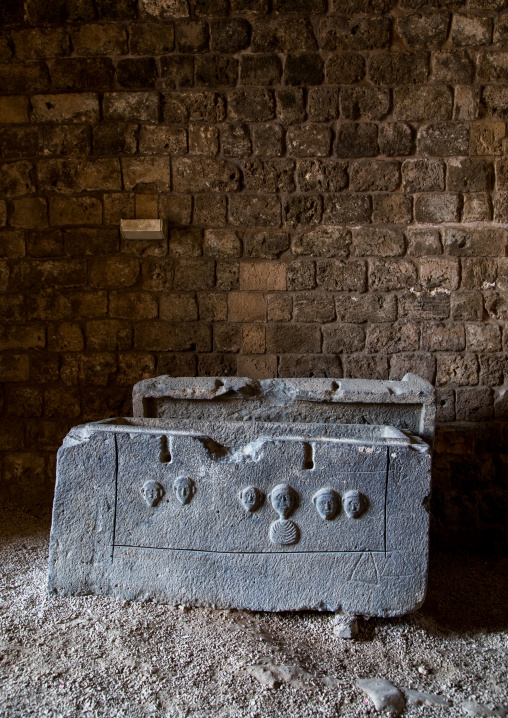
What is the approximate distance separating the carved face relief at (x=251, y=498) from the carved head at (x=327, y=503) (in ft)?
0.78

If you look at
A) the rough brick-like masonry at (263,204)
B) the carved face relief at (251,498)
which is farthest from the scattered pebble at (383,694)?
the rough brick-like masonry at (263,204)

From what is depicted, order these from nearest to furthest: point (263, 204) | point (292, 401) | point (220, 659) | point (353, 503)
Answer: point (220, 659), point (353, 503), point (292, 401), point (263, 204)

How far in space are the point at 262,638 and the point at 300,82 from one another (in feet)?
10.5

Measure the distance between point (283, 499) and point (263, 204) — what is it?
6.74ft

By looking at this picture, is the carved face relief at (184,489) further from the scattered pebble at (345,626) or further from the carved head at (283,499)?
the scattered pebble at (345,626)

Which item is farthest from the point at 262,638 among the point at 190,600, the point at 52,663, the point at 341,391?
the point at 341,391

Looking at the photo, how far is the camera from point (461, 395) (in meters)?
3.26

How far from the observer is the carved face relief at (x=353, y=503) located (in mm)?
2016

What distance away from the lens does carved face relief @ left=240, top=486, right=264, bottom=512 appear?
205 centimetres

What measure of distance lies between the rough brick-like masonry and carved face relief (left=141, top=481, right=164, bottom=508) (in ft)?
4.39

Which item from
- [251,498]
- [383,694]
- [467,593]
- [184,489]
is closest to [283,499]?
[251,498]

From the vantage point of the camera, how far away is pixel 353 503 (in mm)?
2016

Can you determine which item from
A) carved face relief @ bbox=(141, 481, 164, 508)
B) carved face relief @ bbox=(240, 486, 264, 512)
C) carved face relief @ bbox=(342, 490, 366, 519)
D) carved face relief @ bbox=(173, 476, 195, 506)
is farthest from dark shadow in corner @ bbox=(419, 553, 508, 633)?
carved face relief @ bbox=(141, 481, 164, 508)

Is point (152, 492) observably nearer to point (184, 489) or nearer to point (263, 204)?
point (184, 489)
